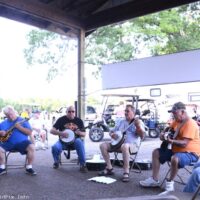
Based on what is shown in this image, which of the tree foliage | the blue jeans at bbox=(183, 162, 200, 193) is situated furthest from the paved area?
the tree foliage

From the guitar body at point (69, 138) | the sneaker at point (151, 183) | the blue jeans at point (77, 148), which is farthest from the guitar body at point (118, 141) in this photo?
the sneaker at point (151, 183)

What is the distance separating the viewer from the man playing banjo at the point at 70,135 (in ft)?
18.1

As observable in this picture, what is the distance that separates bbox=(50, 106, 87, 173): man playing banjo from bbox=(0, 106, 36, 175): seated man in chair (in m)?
0.49

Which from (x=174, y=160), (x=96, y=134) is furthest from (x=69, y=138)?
(x=96, y=134)

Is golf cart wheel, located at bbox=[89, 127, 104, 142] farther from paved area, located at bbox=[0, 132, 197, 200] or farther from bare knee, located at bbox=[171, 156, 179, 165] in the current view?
bare knee, located at bbox=[171, 156, 179, 165]

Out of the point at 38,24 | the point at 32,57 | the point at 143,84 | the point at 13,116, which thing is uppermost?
the point at 32,57

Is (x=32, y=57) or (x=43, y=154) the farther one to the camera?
(x=32, y=57)

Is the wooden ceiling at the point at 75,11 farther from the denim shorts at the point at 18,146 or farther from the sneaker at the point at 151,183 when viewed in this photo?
the sneaker at the point at 151,183

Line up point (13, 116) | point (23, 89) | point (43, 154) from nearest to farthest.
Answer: point (13, 116)
point (43, 154)
point (23, 89)

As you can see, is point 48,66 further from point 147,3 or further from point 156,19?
point 147,3

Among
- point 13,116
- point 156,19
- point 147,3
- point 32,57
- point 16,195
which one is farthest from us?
point 32,57

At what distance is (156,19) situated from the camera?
16.6m

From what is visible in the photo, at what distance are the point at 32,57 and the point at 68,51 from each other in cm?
198

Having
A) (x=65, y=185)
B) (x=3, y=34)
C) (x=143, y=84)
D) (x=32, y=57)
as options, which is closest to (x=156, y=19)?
(x=32, y=57)
